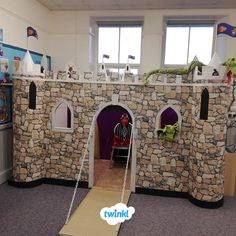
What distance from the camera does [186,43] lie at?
6.38 meters

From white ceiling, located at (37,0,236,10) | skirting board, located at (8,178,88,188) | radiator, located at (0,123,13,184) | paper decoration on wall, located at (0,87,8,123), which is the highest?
white ceiling, located at (37,0,236,10)

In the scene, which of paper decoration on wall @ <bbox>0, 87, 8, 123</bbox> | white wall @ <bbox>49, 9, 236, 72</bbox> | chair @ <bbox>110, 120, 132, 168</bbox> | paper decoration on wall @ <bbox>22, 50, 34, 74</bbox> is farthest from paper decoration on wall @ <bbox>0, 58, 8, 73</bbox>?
chair @ <bbox>110, 120, 132, 168</bbox>

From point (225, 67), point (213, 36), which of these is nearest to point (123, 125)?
point (225, 67)

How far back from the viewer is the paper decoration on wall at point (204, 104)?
13.7 ft

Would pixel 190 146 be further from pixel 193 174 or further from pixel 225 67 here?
pixel 225 67

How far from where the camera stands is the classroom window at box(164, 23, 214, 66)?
20.5 feet

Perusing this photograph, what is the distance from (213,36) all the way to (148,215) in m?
4.48

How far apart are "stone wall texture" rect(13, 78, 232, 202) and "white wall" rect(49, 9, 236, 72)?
1758mm

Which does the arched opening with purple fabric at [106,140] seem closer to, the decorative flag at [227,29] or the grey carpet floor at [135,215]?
the grey carpet floor at [135,215]

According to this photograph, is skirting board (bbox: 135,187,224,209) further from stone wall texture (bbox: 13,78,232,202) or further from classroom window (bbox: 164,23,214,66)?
classroom window (bbox: 164,23,214,66)

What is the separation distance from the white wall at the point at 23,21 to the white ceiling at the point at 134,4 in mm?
309

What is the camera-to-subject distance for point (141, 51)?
6215 millimetres

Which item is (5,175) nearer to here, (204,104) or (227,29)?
(204,104)

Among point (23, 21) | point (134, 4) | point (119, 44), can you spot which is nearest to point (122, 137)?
point (119, 44)
